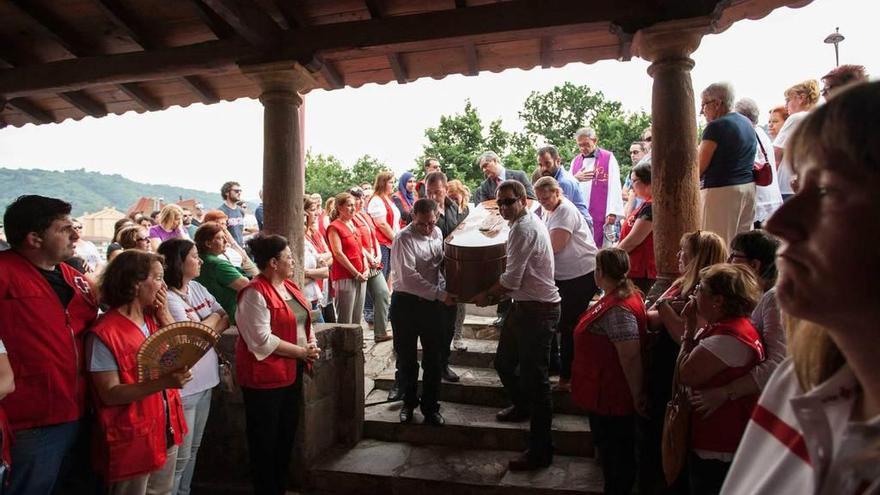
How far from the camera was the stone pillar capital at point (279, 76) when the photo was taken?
482 cm

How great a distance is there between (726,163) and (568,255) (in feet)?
4.75

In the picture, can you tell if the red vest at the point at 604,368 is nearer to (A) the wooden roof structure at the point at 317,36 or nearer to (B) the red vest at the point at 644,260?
(B) the red vest at the point at 644,260

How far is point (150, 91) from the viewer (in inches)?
243

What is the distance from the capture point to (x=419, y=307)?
15.7 ft

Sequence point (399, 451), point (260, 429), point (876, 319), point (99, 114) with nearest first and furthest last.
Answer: point (876, 319)
point (260, 429)
point (399, 451)
point (99, 114)

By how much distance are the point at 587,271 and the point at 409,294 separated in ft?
5.13

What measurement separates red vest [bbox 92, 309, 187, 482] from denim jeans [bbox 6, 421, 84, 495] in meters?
0.15

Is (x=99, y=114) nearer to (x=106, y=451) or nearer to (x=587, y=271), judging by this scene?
(x=106, y=451)

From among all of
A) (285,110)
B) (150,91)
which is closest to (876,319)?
(285,110)

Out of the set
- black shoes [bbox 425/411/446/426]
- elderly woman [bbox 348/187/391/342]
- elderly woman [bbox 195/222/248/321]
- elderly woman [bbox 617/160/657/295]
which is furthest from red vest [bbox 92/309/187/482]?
elderly woman [bbox 348/187/391/342]

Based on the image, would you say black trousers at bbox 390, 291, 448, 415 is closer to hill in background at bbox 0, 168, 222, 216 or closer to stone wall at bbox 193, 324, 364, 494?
stone wall at bbox 193, 324, 364, 494

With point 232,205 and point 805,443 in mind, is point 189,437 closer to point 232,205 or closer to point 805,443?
point 805,443

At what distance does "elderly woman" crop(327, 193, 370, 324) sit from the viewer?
19.9ft

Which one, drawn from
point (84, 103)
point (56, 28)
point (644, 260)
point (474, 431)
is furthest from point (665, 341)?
point (84, 103)
